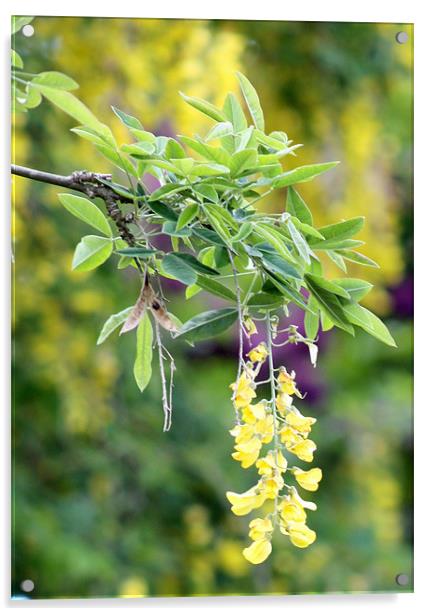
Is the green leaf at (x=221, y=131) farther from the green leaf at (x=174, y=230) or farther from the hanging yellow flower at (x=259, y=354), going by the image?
the hanging yellow flower at (x=259, y=354)

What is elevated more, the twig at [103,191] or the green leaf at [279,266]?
the twig at [103,191]

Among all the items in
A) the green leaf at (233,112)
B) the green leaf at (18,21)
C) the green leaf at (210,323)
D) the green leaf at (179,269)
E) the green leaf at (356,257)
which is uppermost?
the green leaf at (18,21)

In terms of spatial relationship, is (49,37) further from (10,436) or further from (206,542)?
(206,542)

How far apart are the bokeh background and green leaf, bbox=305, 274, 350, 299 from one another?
2.58ft

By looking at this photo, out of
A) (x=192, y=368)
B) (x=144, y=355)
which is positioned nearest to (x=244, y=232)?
(x=144, y=355)

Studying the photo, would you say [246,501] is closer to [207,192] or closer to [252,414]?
[252,414]

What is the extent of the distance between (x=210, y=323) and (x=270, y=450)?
0.45 ft

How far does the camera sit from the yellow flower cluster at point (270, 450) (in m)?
0.81

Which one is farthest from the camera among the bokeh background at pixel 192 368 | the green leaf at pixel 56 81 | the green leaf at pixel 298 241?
the bokeh background at pixel 192 368

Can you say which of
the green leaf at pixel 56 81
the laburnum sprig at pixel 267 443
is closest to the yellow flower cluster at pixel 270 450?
the laburnum sprig at pixel 267 443

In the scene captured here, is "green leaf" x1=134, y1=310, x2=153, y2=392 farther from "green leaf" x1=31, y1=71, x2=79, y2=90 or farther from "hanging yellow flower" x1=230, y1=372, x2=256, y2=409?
"green leaf" x1=31, y1=71, x2=79, y2=90

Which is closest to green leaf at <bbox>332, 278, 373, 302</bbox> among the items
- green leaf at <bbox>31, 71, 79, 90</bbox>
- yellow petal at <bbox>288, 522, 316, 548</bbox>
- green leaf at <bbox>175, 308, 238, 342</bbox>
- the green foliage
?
the green foliage

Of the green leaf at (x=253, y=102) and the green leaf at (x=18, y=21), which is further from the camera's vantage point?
the green leaf at (x=18, y=21)

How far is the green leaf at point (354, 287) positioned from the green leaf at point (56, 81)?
1.29 ft
